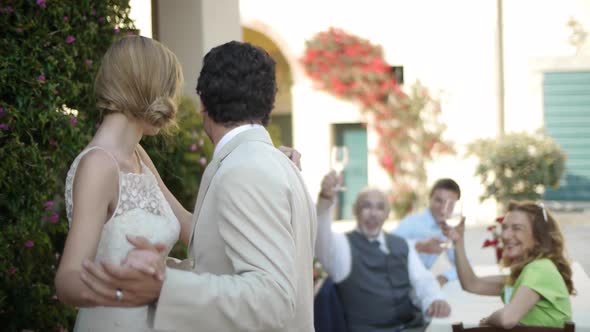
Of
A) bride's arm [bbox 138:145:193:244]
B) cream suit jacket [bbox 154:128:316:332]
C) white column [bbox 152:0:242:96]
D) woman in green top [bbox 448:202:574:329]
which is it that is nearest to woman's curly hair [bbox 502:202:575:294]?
woman in green top [bbox 448:202:574:329]

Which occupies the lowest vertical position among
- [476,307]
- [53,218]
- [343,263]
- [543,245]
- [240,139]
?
[476,307]

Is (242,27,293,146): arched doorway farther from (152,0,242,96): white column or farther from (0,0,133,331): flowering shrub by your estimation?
(0,0,133,331): flowering shrub

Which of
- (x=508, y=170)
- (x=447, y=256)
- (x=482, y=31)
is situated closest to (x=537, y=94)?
(x=482, y=31)

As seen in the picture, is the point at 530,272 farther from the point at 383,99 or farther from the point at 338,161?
the point at 383,99

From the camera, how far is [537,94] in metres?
14.6

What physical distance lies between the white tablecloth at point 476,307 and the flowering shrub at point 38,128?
1876 mm

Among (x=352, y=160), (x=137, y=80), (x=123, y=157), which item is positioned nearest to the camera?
(x=137, y=80)

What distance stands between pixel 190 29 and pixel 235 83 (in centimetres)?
394

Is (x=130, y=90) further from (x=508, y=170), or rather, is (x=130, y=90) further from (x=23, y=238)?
(x=508, y=170)

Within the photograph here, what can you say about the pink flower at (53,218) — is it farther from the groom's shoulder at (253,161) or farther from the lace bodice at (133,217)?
the groom's shoulder at (253,161)

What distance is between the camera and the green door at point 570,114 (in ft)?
48.3

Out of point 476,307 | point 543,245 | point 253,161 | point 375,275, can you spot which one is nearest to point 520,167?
point 476,307

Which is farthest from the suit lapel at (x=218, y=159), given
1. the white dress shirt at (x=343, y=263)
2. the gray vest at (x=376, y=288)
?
the gray vest at (x=376, y=288)

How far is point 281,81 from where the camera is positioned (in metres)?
16.3
